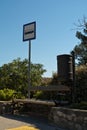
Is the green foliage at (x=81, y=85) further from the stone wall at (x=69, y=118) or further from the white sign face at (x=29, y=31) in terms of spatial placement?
the stone wall at (x=69, y=118)

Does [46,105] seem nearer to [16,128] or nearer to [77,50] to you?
[16,128]

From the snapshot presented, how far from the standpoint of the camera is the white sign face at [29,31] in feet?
50.6

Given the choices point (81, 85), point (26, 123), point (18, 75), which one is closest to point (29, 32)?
point (81, 85)

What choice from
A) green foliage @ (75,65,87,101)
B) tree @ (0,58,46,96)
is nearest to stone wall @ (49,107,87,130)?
green foliage @ (75,65,87,101)

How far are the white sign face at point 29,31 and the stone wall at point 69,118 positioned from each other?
5.18 m

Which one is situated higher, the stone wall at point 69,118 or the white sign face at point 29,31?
the white sign face at point 29,31

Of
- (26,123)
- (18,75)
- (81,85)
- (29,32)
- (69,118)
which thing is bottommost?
(26,123)

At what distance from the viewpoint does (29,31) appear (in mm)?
15734

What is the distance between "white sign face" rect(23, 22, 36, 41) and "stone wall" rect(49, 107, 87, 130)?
5184 mm

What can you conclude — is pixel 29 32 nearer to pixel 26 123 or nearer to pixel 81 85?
pixel 81 85

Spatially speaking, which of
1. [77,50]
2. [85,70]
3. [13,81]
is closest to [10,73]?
[13,81]

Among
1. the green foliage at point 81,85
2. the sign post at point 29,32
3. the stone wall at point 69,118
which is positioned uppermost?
the sign post at point 29,32

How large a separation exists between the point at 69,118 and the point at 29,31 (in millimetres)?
6490

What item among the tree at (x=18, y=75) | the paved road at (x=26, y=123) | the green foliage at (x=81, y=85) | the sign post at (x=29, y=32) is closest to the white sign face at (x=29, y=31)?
the sign post at (x=29, y=32)
